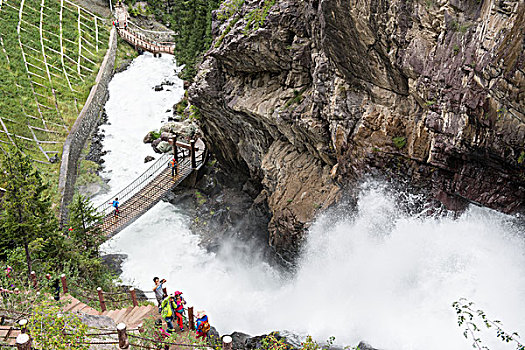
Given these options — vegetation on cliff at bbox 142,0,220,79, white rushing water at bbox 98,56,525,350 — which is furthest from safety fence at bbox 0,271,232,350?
vegetation on cliff at bbox 142,0,220,79

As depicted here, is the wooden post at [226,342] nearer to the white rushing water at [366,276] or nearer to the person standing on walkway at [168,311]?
the person standing on walkway at [168,311]

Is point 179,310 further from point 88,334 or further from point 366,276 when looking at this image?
point 366,276

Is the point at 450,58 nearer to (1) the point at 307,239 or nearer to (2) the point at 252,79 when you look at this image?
(1) the point at 307,239

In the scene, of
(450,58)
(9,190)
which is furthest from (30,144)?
(450,58)

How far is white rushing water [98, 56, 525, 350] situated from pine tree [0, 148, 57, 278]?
19.4 feet

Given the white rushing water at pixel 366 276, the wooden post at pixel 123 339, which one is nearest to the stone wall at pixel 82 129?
the white rushing water at pixel 366 276

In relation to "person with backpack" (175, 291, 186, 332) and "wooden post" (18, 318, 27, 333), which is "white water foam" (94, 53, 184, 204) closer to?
"person with backpack" (175, 291, 186, 332)

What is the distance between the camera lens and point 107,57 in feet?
137

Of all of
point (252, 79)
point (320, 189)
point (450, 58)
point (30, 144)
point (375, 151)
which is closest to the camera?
point (450, 58)

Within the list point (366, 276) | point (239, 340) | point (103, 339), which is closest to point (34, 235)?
point (103, 339)

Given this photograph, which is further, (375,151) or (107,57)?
(107,57)

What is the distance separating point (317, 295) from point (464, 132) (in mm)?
8896

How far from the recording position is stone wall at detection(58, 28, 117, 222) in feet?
80.9

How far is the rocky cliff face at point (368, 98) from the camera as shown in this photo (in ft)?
33.4
